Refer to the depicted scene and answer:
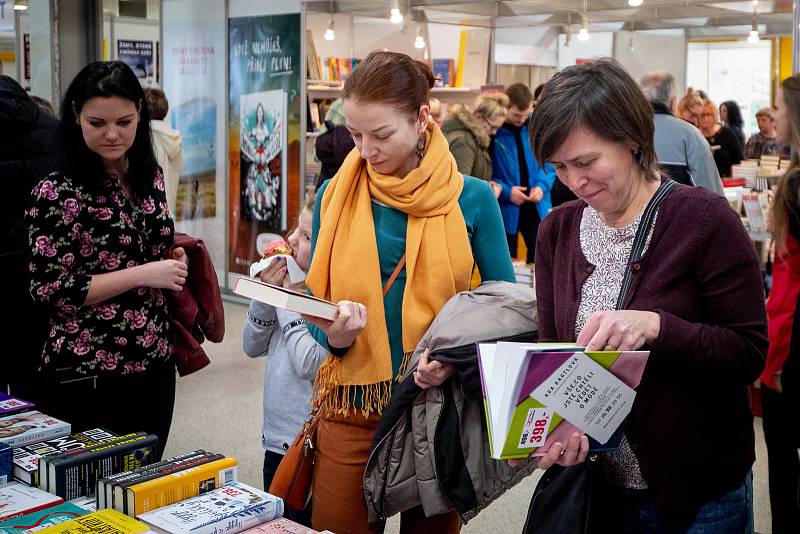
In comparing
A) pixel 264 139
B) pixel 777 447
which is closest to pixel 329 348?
pixel 777 447

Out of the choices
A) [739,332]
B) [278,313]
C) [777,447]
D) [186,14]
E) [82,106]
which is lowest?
[777,447]

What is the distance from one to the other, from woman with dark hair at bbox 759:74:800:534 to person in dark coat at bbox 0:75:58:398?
2.36 metres

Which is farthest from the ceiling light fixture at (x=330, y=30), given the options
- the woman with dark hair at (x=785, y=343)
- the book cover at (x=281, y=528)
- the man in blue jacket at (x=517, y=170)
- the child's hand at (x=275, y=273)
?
the book cover at (x=281, y=528)

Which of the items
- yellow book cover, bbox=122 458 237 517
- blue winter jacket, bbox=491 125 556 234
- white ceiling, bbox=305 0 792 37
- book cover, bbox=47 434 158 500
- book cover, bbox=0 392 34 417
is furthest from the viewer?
white ceiling, bbox=305 0 792 37

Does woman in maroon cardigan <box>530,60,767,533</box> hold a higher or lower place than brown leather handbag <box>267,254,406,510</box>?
higher

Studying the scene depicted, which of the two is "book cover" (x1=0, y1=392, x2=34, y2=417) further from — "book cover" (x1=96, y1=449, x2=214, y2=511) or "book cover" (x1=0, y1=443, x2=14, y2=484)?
"book cover" (x1=96, y1=449, x2=214, y2=511)

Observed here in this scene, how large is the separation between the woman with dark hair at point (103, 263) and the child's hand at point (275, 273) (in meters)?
0.26

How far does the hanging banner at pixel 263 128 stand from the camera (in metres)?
7.43

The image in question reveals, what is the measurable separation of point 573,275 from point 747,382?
0.36 m

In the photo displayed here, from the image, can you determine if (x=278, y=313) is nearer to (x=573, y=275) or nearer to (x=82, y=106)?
(x=82, y=106)

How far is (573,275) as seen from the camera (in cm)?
176

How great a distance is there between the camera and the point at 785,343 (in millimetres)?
3086

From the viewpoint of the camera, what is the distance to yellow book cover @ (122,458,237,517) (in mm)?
1842

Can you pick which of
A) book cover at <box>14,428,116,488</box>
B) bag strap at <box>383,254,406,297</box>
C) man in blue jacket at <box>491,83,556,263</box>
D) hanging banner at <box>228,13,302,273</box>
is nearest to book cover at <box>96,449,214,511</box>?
book cover at <box>14,428,116,488</box>
